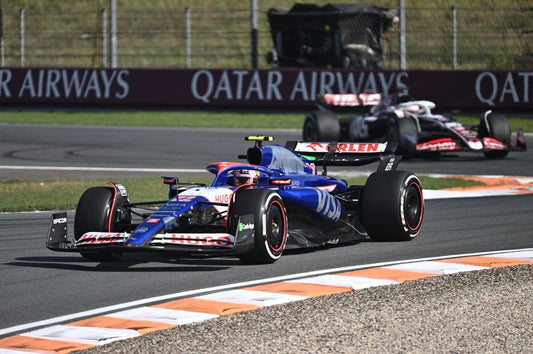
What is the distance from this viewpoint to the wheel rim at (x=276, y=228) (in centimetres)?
925

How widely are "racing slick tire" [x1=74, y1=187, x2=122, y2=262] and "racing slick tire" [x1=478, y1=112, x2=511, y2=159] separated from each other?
11.8 metres

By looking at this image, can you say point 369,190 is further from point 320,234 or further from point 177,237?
point 177,237

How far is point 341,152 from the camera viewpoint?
11961mm

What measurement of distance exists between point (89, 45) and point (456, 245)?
99.4 ft

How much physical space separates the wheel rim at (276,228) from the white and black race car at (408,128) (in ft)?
34.5

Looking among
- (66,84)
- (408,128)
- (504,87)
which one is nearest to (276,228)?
(408,128)

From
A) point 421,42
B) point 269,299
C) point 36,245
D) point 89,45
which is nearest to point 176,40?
point 89,45

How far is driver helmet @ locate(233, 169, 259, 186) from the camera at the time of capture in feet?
32.6

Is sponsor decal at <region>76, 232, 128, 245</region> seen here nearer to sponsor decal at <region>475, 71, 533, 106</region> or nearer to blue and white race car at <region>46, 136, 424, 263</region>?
blue and white race car at <region>46, 136, 424, 263</region>

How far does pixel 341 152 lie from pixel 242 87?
1762 centimetres

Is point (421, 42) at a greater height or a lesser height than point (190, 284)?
greater

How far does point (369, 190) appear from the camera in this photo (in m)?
10.5

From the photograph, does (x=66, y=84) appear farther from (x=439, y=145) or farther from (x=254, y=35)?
(x=439, y=145)

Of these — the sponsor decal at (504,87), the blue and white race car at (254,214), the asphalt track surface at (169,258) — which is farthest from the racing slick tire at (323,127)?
the blue and white race car at (254,214)
